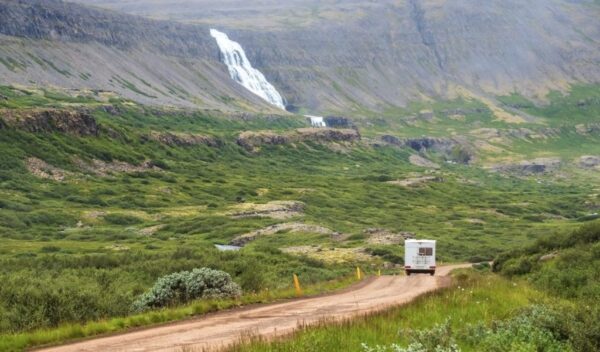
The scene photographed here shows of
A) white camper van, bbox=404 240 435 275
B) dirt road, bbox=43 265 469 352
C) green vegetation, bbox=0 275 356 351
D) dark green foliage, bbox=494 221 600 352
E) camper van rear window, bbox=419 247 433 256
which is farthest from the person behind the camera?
camper van rear window, bbox=419 247 433 256

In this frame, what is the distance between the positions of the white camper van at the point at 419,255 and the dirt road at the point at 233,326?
2743 cm

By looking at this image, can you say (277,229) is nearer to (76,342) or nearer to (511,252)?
(511,252)

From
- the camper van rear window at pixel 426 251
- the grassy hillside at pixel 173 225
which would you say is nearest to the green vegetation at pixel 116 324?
the grassy hillside at pixel 173 225

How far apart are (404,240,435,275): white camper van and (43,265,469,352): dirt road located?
27.4 metres

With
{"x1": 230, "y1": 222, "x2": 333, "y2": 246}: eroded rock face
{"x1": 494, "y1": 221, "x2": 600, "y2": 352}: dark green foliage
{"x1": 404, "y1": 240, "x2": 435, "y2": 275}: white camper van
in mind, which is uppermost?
{"x1": 494, "y1": 221, "x2": 600, "y2": 352}: dark green foliage

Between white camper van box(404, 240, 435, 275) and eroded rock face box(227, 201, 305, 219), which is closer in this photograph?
white camper van box(404, 240, 435, 275)

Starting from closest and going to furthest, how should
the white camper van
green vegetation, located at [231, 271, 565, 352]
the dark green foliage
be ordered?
green vegetation, located at [231, 271, 565, 352] → the dark green foliage → the white camper van

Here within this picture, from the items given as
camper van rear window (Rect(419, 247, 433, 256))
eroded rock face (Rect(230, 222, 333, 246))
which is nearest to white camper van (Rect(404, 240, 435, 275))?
camper van rear window (Rect(419, 247, 433, 256))

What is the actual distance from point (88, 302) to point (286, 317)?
9.06 metres

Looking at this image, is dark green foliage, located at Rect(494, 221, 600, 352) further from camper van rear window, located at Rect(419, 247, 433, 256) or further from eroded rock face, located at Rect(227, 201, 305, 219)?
eroded rock face, located at Rect(227, 201, 305, 219)

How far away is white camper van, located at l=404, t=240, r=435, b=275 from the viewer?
6234 cm

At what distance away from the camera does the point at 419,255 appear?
62.8m

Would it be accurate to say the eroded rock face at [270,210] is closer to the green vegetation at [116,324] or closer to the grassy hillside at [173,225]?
the grassy hillside at [173,225]

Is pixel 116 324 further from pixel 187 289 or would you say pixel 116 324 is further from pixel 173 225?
pixel 173 225
